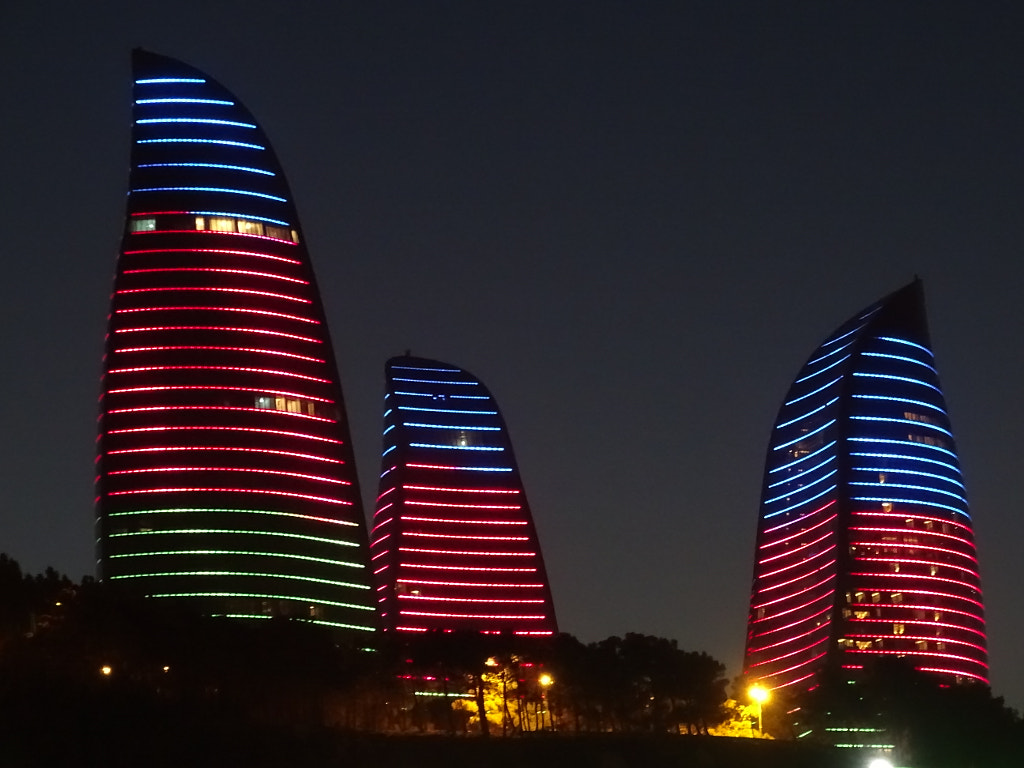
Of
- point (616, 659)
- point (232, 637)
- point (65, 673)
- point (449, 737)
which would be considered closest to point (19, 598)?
point (65, 673)

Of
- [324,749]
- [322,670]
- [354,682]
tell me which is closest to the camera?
[324,749]

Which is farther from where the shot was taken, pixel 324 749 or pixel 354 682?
pixel 354 682

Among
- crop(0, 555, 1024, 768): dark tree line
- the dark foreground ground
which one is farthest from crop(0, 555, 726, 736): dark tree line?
the dark foreground ground

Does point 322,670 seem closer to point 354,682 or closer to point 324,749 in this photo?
point 354,682

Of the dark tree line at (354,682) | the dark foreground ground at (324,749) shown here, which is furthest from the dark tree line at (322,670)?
the dark foreground ground at (324,749)

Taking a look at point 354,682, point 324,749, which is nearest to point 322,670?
point 354,682

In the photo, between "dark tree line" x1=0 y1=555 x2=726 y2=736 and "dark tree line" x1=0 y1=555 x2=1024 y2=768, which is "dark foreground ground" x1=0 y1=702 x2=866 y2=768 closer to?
"dark tree line" x1=0 y1=555 x2=1024 y2=768

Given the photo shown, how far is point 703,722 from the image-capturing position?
7387 inches

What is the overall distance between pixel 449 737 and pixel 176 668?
2180cm

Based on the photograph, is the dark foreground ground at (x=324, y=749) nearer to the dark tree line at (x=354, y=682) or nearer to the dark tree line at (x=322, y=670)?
the dark tree line at (x=354, y=682)

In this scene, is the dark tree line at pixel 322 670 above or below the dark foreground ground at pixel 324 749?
above

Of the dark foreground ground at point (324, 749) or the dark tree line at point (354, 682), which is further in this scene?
the dark tree line at point (354, 682)

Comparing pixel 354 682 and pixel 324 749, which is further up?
pixel 354 682

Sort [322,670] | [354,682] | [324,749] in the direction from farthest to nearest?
[354,682]
[322,670]
[324,749]
